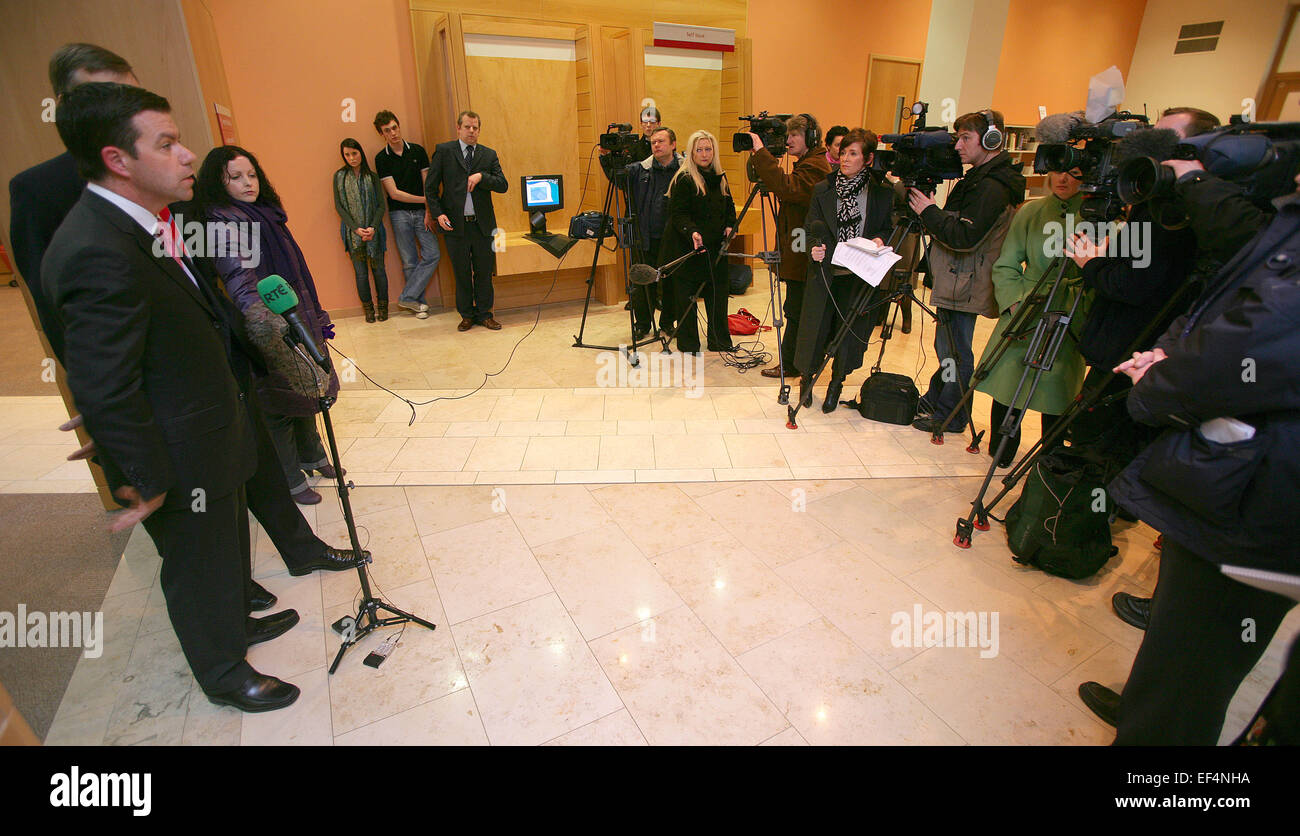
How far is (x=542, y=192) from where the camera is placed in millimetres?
5656

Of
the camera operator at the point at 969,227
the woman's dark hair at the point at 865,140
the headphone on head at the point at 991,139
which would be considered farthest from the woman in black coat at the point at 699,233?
the headphone on head at the point at 991,139

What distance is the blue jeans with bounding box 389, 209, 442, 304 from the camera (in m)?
5.69

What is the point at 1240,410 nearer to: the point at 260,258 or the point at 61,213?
the point at 260,258

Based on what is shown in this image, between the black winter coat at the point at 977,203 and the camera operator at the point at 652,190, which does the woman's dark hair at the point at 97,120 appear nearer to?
the black winter coat at the point at 977,203

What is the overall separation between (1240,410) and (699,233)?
347 cm

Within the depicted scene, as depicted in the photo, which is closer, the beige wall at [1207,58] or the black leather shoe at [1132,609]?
the black leather shoe at [1132,609]

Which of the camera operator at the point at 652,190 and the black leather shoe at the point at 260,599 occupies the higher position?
the camera operator at the point at 652,190

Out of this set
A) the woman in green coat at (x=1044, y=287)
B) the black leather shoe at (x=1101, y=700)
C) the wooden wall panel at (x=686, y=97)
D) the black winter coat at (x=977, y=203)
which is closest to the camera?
the black leather shoe at (x=1101, y=700)

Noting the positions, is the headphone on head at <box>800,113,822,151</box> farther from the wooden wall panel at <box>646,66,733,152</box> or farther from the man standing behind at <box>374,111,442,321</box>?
the man standing behind at <box>374,111,442,321</box>

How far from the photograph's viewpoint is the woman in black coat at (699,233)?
4211 millimetres

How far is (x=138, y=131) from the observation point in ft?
4.83

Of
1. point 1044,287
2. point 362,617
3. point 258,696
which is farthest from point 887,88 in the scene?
point 258,696

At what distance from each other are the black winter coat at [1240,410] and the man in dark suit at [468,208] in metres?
4.98

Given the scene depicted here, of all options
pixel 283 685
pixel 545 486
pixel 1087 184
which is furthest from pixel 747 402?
pixel 283 685
